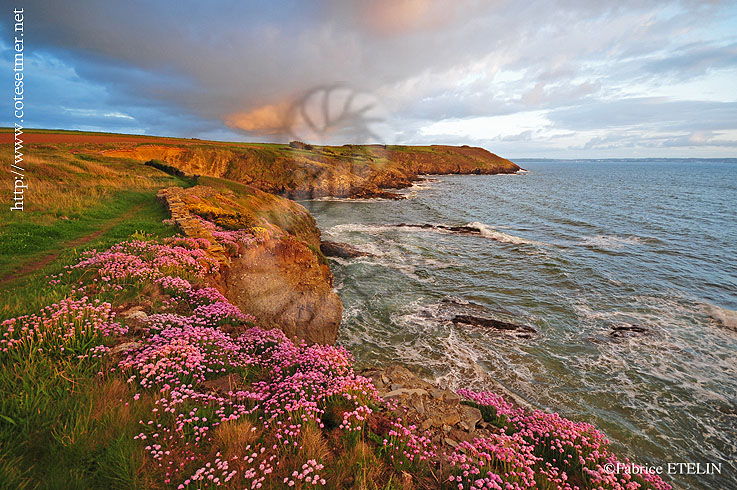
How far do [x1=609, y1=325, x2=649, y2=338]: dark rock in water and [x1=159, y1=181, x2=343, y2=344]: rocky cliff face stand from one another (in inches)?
509

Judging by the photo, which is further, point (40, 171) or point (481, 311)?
point (40, 171)

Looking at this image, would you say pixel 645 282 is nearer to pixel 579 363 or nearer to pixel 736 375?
pixel 736 375

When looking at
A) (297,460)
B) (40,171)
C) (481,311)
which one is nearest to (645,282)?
(481,311)

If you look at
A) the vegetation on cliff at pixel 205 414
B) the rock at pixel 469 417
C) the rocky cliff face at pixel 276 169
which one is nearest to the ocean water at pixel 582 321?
the rock at pixel 469 417

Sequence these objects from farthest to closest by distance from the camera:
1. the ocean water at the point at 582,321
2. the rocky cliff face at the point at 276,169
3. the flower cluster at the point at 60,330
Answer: the rocky cliff face at the point at 276,169 → the ocean water at the point at 582,321 → the flower cluster at the point at 60,330

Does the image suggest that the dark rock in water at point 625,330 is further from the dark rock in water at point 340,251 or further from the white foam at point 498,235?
the dark rock in water at point 340,251

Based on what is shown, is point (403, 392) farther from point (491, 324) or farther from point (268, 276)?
point (491, 324)

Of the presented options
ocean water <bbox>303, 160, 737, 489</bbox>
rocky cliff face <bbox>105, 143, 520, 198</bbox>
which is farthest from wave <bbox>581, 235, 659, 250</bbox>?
rocky cliff face <bbox>105, 143, 520, 198</bbox>

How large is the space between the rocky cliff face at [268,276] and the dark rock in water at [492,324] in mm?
6307

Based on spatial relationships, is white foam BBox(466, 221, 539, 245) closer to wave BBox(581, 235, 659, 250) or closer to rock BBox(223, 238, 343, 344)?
wave BBox(581, 235, 659, 250)

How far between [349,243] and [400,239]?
575cm

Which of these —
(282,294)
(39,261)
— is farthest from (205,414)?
(39,261)

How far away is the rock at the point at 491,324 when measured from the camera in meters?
14.3

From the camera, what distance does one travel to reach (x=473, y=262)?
2422cm
